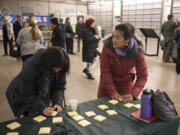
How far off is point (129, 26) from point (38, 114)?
1.11 m

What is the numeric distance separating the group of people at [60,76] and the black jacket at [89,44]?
227cm

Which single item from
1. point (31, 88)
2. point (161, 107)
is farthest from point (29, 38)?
point (161, 107)

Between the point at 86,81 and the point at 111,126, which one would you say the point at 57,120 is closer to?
the point at 111,126

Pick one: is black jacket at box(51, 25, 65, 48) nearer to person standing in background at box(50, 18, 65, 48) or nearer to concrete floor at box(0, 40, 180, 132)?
person standing in background at box(50, 18, 65, 48)

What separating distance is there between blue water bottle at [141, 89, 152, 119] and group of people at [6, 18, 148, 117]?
0.33 m

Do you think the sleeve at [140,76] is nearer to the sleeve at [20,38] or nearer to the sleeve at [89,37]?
the sleeve at [20,38]

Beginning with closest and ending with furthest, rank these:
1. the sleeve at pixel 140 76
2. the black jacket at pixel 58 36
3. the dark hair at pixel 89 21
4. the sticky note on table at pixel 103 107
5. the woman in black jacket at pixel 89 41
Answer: the sticky note on table at pixel 103 107 → the sleeve at pixel 140 76 → the dark hair at pixel 89 21 → the woman in black jacket at pixel 89 41 → the black jacket at pixel 58 36

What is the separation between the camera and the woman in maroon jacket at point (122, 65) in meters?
1.72

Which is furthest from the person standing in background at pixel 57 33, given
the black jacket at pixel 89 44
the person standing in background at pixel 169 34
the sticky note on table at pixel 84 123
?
the sticky note on table at pixel 84 123

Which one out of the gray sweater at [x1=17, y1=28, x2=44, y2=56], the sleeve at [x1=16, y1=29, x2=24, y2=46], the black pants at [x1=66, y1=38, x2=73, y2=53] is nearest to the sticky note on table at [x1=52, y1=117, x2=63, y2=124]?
the gray sweater at [x1=17, y1=28, x2=44, y2=56]

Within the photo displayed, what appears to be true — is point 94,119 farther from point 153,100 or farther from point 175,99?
point 175,99

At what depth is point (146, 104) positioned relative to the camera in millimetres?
1387

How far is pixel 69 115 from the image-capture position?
57.9 inches

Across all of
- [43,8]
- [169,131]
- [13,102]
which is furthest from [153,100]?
[43,8]
